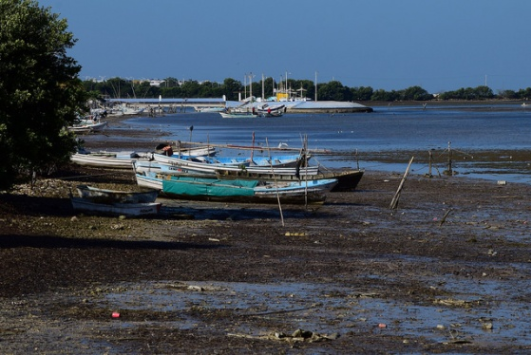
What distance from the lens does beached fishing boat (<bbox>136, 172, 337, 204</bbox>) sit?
30.7 m

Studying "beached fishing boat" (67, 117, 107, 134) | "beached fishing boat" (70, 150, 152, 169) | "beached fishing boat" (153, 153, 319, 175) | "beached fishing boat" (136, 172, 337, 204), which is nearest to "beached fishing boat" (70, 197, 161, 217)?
"beached fishing boat" (136, 172, 337, 204)

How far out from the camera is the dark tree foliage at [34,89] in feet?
73.6

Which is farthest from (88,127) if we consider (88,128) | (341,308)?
(341,308)

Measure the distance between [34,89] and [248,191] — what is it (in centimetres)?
966

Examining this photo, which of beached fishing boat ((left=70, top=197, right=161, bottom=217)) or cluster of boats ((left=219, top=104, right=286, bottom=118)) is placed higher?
beached fishing boat ((left=70, top=197, right=161, bottom=217))

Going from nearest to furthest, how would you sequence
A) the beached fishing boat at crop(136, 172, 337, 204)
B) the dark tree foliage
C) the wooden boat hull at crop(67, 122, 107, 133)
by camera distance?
1. the dark tree foliage
2. the beached fishing boat at crop(136, 172, 337, 204)
3. the wooden boat hull at crop(67, 122, 107, 133)

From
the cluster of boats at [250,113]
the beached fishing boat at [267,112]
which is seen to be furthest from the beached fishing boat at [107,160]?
the beached fishing boat at [267,112]

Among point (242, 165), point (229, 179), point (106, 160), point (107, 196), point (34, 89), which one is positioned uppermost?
point (34, 89)

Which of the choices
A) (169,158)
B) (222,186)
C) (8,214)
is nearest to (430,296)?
(8,214)

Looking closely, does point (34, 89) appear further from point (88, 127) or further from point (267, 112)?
point (267, 112)

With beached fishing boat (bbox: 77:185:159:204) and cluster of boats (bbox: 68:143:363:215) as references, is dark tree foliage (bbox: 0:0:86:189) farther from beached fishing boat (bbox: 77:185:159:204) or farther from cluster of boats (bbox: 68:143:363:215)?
cluster of boats (bbox: 68:143:363:215)

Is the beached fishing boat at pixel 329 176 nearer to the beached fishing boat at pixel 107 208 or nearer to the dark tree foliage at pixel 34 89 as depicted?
the beached fishing boat at pixel 107 208

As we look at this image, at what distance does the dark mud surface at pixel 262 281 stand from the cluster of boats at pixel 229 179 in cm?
142

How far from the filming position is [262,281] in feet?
54.7
